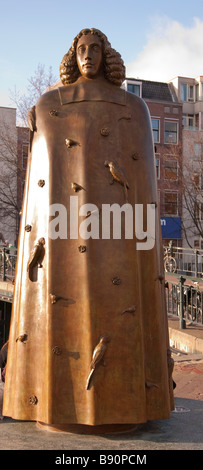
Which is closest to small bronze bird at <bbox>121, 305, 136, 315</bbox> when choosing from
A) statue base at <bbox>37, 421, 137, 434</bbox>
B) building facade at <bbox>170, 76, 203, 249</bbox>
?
statue base at <bbox>37, 421, 137, 434</bbox>

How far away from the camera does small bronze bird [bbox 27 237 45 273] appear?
3.75 m

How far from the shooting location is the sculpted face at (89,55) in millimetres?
3945

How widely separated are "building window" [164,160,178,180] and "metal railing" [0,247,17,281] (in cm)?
1283

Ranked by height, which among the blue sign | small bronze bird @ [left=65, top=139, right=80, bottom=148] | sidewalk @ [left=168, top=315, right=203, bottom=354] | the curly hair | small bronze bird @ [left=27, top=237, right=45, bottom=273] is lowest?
sidewalk @ [left=168, top=315, right=203, bottom=354]

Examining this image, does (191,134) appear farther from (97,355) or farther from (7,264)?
(97,355)

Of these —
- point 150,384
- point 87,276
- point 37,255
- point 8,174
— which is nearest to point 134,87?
point 8,174

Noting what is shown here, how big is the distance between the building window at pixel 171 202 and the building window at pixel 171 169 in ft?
10.2

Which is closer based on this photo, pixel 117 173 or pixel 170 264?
pixel 117 173

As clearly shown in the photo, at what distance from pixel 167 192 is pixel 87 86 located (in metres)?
30.4

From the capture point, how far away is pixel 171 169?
3002 centimetres

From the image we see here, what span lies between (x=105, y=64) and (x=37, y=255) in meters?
1.47

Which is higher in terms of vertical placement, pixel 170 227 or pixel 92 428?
pixel 170 227

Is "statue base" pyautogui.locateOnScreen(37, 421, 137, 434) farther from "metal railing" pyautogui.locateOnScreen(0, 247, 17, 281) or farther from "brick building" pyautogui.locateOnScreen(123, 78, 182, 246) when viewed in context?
"brick building" pyautogui.locateOnScreen(123, 78, 182, 246)

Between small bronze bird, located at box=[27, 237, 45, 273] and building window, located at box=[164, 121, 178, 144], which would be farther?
building window, located at box=[164, 121, 178, 144]
